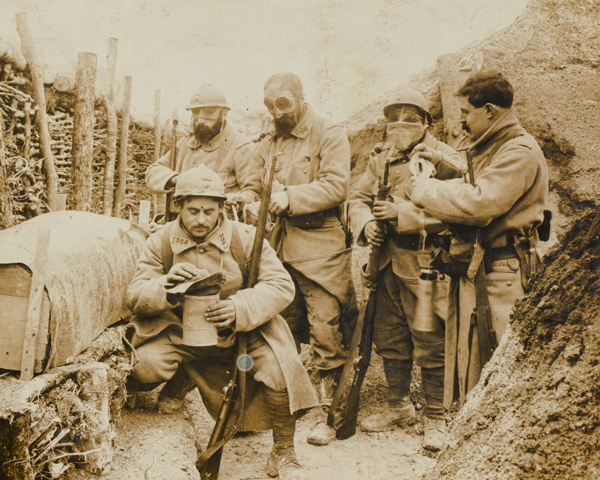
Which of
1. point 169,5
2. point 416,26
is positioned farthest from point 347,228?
point 169,5

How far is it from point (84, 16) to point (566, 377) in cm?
2868

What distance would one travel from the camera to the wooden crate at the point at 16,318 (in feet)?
8.99

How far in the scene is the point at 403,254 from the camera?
4.39m

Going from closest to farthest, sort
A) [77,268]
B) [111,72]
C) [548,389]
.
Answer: [548,389]
[77,268]
[111,72]

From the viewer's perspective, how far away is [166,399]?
3816mm

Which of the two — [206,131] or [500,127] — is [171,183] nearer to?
[206,131]

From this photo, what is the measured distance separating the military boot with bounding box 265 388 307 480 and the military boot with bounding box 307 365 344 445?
0.66m

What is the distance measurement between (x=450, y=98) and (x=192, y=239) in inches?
122

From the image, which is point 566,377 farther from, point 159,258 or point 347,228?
point 347,228

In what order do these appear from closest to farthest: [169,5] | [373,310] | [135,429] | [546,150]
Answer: [135,429] < [373,310] < [546,150] < [169,5]

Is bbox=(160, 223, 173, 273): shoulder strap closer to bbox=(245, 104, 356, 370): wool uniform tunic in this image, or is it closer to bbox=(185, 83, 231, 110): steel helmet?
bbox=(245, 104, 356, 370): wool uniform tunic

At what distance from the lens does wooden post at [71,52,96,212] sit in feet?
27.2

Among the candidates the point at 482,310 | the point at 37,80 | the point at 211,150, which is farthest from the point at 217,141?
the point at 37,80

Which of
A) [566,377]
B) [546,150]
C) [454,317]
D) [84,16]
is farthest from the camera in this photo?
[84,16]
